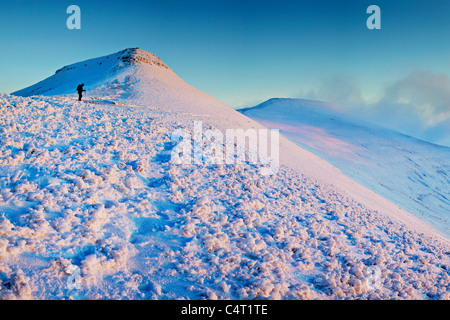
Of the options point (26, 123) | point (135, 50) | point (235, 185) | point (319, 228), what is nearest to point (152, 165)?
point (235, 185)

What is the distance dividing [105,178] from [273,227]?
5638 mm

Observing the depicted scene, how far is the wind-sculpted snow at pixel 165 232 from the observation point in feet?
16.1

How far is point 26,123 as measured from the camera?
32.8 feet

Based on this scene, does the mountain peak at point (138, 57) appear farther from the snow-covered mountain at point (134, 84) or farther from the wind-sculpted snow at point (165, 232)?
the wind-sculpted snow at point (165, 232)

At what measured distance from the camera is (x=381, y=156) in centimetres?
4403

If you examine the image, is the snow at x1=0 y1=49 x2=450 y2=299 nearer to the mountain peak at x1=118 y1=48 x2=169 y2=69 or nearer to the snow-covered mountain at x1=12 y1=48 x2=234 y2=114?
the snow-covered mountain at x1=12 y1=48 x2=234 y2=114

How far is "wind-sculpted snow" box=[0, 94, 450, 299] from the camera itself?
16.1ft

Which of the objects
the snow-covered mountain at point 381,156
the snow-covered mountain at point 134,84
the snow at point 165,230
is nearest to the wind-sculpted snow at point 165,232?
the snow at point 165,230

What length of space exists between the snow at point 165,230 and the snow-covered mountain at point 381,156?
1556 centimetres

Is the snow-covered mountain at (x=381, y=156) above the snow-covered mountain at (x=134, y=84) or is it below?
below

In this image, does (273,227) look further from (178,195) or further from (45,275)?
(45,275)

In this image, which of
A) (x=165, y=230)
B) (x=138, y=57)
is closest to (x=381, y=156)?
(x=138, y=57)

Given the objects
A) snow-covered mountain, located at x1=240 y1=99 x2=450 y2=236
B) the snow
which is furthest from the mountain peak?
the snow

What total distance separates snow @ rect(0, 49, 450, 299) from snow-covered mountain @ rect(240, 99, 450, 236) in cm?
1556
